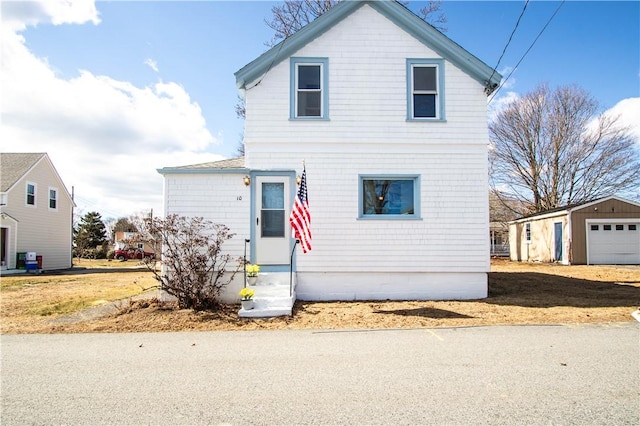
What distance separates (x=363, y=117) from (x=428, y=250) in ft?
12.9

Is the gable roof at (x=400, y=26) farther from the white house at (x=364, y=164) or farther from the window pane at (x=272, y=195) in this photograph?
the window pane at (x=272, y=195)

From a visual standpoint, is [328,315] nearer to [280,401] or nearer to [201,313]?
[201,313]

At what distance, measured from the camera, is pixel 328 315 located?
8.51m

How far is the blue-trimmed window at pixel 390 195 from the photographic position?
35.3ft

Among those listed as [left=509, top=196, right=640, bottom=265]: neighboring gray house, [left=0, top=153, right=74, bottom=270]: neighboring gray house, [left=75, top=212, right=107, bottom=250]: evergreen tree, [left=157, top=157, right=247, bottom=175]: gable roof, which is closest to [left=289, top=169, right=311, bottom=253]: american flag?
[left=157, top=157, right=247, bottom=175]: gable roof

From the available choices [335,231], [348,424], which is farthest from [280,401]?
[335,231]

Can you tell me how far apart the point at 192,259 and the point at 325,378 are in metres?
5.24

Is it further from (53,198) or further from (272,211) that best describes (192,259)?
(53,198)

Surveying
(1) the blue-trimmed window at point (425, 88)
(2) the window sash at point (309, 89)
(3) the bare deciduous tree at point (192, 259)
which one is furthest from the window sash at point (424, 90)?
(3) the bare deciduous tree at point (192, 259)

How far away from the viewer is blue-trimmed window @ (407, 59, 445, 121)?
10961mm

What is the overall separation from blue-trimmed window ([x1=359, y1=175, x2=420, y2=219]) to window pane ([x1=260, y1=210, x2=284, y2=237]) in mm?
2209

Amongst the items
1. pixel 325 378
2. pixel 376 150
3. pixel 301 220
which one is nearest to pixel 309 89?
pixel 376 150

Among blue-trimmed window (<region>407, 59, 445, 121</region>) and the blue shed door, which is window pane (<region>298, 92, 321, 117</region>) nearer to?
blue-trimmed window (<region>407, 59, 445, 121</region>)

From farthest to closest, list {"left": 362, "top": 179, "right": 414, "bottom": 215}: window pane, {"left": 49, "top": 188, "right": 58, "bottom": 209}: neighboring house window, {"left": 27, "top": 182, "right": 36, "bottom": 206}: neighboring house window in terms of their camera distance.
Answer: {"left": 49, "top": 188, "right": 58, "bottom": 209}: neighboring house window → {"left": 27, "top": 182, "right": 36, "bottom": 206}: neighboring house window → {"left": 362, "top": 179, "right": 414, "bottom": 215}: window pane
